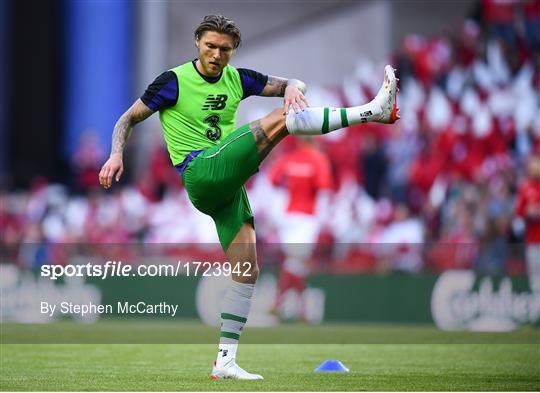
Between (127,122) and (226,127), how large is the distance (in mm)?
721

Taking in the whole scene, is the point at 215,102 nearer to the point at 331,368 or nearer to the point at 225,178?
the point at 225,178

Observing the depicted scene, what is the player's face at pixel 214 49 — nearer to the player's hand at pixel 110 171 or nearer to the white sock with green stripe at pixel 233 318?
the player's hand at pixel 110 171

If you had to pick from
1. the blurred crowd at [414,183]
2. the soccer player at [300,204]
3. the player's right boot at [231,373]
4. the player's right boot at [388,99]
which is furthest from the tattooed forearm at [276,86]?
the soccer player at [300,204]

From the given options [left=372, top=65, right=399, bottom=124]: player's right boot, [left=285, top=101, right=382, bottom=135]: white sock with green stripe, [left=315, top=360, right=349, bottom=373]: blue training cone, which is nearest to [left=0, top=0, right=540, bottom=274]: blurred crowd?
[left=315, top=360, right=349, bottom=373]: blue training cone

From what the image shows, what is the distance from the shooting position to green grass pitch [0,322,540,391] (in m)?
8.30

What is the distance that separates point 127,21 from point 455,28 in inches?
267

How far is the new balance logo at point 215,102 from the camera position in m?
8.77

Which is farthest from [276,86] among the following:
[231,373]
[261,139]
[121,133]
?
[231,373]

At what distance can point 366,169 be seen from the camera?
64.0ft

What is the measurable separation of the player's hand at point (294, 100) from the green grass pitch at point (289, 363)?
1847 millimetres

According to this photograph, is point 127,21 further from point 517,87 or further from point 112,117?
point 517,87

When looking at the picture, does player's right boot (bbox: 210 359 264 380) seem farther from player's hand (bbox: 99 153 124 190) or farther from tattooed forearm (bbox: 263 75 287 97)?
tattooed forearm (bbox: 263 75 287 97)

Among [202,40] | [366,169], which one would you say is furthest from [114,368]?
[366,169]

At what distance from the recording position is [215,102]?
8789 millimetres
